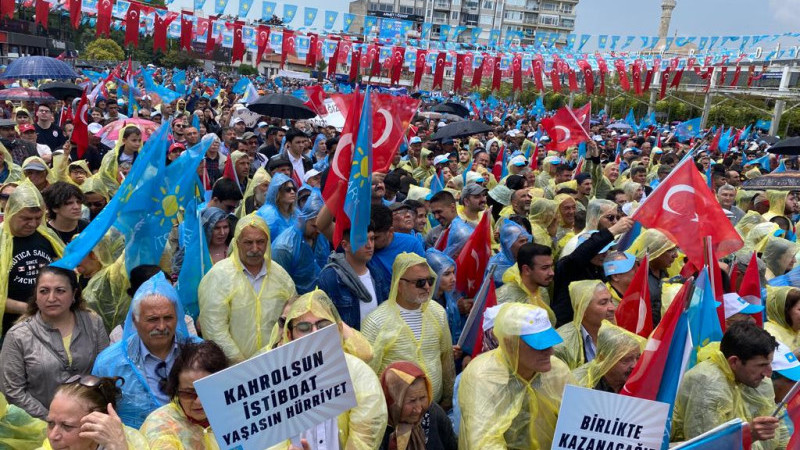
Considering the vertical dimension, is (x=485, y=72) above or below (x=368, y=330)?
above

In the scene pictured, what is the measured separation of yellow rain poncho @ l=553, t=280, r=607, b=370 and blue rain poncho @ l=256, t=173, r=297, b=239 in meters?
2.50

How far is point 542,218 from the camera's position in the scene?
6.25 m

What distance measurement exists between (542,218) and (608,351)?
2.80 m

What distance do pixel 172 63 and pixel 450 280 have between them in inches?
2542

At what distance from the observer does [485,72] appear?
24.3 metres

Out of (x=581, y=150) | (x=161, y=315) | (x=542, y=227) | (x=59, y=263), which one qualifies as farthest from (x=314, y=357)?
(x=581, y=150)

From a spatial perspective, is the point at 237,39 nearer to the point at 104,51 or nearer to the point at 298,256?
the point at 298,256

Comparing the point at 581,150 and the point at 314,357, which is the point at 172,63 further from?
the point at 314,357

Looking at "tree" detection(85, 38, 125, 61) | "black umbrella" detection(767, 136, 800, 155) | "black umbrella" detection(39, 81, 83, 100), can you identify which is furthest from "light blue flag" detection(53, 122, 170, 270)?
"tree" detection(85, 38, 125, 61)

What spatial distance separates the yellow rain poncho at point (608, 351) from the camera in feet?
11.5

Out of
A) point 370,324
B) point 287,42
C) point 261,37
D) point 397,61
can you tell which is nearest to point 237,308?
point 370,324

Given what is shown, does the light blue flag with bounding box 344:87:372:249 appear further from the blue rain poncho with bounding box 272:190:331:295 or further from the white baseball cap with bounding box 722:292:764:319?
the white baseball cap with bounding box 722:292:764:319

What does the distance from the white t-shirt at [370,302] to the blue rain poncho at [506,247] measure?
3.97ft

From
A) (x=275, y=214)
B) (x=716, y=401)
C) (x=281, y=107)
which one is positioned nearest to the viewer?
(x=716, y=401)
